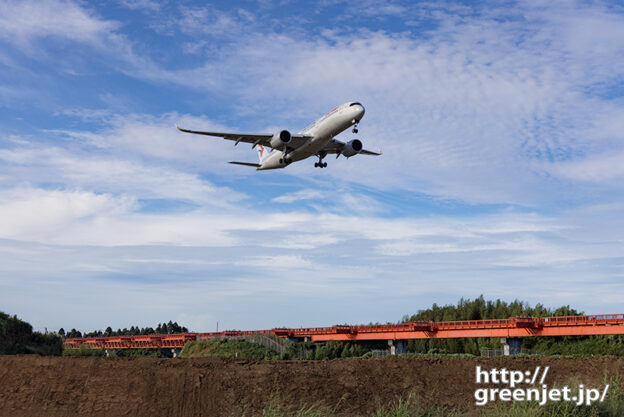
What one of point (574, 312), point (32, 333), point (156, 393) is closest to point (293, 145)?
point (32, 333)

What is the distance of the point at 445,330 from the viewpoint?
2183 inches

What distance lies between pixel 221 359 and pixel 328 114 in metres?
25.3

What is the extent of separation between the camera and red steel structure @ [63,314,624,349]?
4619 centimetres

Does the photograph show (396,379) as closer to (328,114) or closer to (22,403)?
(22,403)

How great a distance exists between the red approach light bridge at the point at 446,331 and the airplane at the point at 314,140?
709 inches

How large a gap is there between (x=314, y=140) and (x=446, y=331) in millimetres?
22374

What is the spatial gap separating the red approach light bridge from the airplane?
709 inches

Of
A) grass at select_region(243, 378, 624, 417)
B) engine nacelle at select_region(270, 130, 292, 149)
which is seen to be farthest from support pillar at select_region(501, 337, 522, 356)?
grass at select_region(243, 378, 624, 417)

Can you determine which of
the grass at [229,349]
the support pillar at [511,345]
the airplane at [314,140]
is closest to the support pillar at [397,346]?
the support pillar at [511,345]

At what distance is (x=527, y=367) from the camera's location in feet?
86.7

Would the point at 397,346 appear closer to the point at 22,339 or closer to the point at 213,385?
the point at 22,339

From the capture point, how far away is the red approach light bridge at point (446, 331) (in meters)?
46.4

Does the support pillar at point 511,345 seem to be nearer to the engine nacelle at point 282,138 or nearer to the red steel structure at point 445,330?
the red steel structure at point 445,330

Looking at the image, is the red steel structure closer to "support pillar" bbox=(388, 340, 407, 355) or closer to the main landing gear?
"support pillar" bbox=(388, 340, 407, 355)
